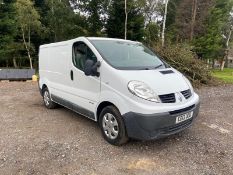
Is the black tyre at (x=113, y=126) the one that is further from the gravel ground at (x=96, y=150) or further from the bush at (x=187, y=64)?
the bush at (x=187, y=64)

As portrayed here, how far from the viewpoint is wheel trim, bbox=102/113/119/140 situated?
393 centimetres

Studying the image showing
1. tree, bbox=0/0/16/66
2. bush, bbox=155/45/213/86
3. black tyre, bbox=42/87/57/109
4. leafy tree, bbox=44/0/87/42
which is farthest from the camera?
leafy tree, bbox=44/0/87/42

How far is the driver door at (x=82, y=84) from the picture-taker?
4.32 metres

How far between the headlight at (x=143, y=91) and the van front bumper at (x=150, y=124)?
27cm

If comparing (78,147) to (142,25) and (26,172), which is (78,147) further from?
(142,25)

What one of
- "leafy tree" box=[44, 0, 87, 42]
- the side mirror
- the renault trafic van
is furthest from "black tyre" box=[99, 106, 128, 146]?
"leafy tree" box=[44, 0, 87, 42]

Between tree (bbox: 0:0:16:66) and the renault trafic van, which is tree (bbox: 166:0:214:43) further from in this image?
the renault trafic van

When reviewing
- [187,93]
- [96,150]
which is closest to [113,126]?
[96,150]

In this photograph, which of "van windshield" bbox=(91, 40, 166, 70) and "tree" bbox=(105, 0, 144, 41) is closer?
"van windshield" bbox=(91, 40, 166, 70)

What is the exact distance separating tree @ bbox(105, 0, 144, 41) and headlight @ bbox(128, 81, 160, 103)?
20.5 metres

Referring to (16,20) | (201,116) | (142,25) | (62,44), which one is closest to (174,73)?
(201,116)

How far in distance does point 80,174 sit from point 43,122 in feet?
8.39

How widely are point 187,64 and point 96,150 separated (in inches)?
330

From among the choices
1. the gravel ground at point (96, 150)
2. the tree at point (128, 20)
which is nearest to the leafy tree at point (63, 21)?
the tree at point (128, 20)
